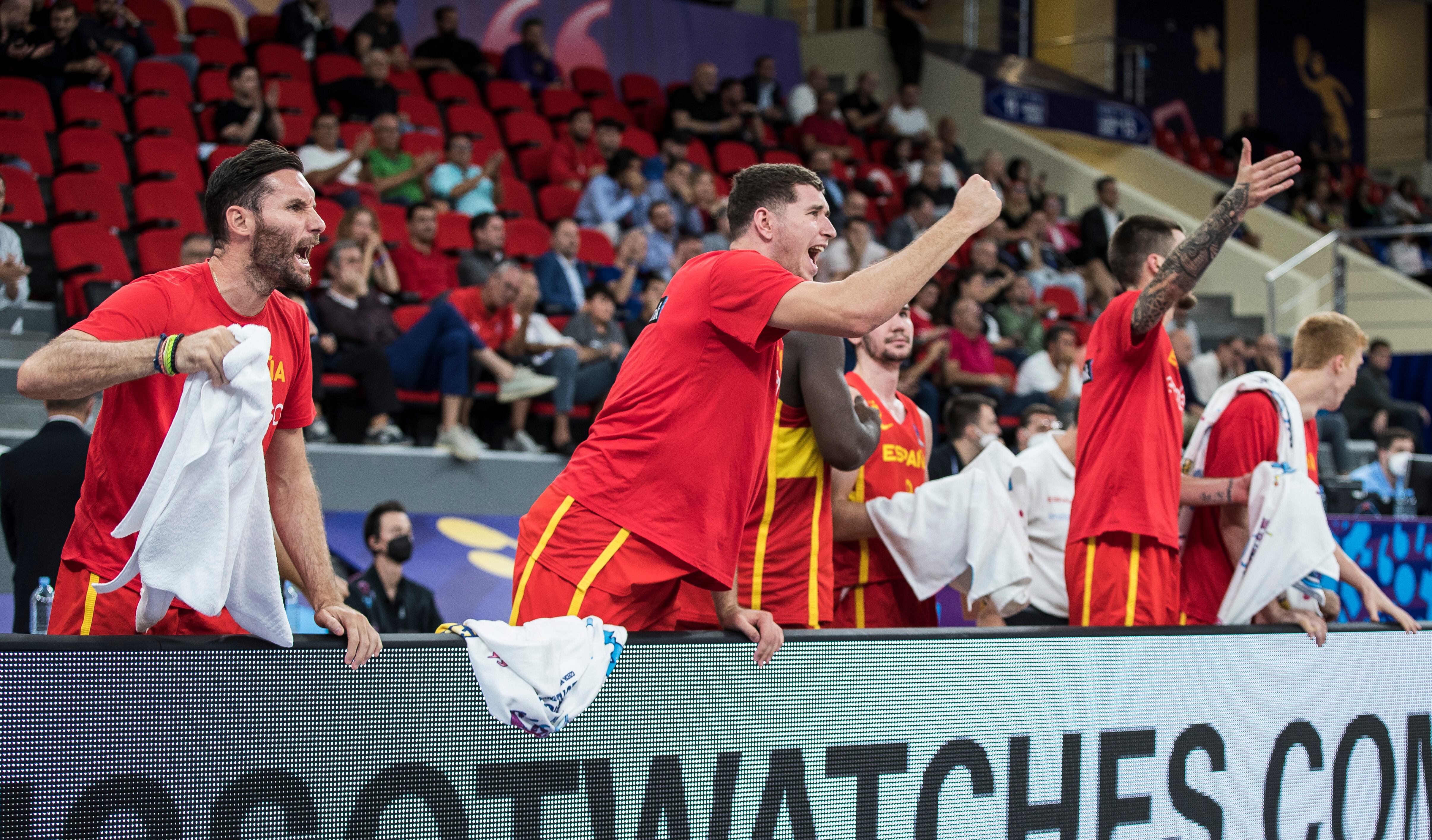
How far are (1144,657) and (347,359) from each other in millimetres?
5526

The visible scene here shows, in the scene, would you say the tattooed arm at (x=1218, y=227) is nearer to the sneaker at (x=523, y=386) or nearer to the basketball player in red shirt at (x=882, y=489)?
the basketball player in red shirt at (x=882, y=489)

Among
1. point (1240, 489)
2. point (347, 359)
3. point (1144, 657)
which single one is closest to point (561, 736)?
point (1144, 657)

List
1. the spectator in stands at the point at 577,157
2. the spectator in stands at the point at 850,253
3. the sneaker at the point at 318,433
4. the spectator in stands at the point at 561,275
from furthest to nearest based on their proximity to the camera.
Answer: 1. the spectator in stands at the point at 577,157
2. the spectator in stands at the point at 850,253
3. the spectator in stands at the point at 561,275
4. the sneaker at the point at 318,433

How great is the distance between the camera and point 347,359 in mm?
7613

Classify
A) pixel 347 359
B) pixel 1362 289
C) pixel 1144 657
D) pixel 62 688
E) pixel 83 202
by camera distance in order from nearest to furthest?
1. pixel 62 688
2. pixel 1144 657
3. pixel 347 359
4. pixel 83 202
5. pixel 1362 289

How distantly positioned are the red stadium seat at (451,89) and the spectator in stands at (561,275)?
2974 mm

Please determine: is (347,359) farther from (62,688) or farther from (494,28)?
(494,28)

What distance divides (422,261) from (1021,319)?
572 cm

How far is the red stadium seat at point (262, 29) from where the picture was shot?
11805 millimetres

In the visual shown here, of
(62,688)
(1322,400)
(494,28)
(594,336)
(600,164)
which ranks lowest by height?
(62,688)

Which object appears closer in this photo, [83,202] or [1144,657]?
[1144,657]

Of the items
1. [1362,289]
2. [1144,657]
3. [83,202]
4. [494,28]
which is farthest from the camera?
[1362,289]

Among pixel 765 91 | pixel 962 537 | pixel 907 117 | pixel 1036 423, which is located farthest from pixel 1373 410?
pixel 962 537

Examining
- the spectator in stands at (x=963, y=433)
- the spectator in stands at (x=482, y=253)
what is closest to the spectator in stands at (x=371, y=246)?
the spectator in stands at (x=482, y=253)
